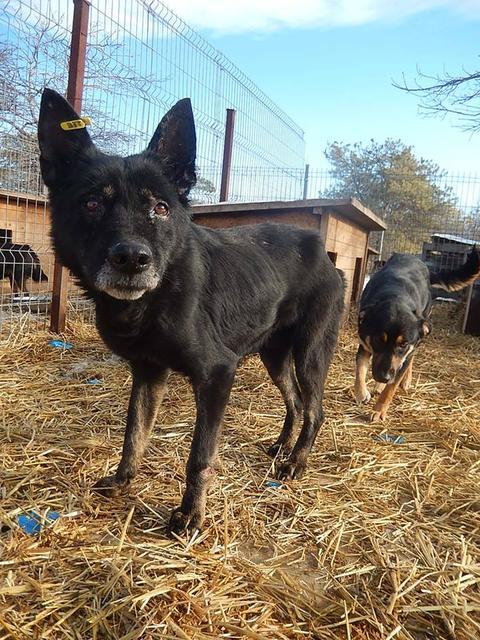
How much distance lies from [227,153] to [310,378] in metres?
6.20

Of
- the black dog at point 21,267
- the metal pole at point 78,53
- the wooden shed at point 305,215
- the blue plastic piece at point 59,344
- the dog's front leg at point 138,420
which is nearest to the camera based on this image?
the dog's front leg at point 138,420

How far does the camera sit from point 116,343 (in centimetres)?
221

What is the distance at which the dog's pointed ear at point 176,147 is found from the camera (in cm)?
234

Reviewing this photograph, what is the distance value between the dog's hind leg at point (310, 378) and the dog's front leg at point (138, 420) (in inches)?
→ 36.5

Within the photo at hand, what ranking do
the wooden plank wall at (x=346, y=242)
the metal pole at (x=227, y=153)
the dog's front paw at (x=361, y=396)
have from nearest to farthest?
the dog's front paw at (x=361, y=396)
the wooden plank wall at (x=346, y=242)
the metal pole at (x=227, y=153)

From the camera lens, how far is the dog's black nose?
72.5 inches

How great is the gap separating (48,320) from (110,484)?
373 centimetres

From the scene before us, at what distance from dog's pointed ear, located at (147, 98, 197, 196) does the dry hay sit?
5.43 ft

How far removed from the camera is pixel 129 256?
184 centimetres

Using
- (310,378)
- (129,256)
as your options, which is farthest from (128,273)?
(310,378)

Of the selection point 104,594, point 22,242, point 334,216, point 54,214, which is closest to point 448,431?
point 104,594

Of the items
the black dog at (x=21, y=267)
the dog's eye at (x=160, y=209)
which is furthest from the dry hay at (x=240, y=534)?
the black dog at (x=21, y=267)

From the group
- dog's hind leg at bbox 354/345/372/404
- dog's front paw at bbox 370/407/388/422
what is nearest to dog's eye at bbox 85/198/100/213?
A: dog's front paw at bbox 370/407/388/422

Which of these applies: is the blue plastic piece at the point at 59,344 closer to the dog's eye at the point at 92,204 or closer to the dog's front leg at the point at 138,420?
the dog's front leg at the point at 138,420
